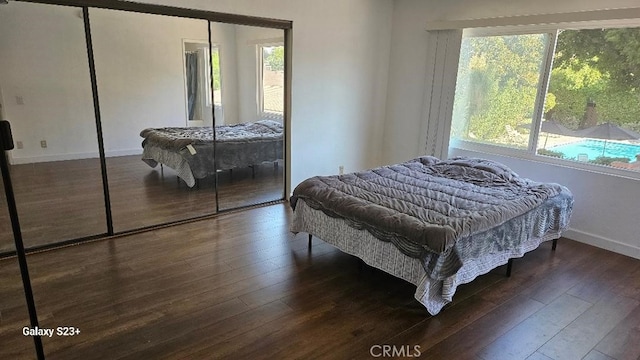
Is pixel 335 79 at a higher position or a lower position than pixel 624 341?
higher

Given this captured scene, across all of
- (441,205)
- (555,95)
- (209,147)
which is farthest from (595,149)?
(209,147)

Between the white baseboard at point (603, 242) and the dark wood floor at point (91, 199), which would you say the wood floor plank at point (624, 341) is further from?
the dark wood floor at point (91, 199)

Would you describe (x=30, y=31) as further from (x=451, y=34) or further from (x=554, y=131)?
(x=554, y=131)

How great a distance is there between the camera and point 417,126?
194 inches

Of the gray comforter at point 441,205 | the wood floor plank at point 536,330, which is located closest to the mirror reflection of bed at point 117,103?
the gray comforter at point 441,205

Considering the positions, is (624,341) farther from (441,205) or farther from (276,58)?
(276,58)

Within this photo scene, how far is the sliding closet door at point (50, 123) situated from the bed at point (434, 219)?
1.89 m

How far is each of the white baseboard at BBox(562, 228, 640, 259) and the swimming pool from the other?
731 mm

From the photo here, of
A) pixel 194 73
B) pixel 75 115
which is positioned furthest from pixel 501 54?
pixel 75 115

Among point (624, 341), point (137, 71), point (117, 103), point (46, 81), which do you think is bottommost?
point (624, 341)

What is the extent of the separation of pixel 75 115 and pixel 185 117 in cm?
92

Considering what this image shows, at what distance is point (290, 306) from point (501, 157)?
9.76ft

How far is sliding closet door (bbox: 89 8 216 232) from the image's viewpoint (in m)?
3.33

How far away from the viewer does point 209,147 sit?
159 inches
